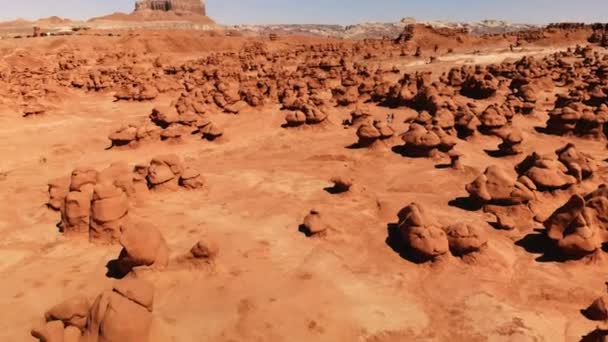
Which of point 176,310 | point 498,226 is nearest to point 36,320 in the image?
point 176,310

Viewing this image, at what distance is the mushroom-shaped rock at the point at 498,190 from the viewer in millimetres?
8773

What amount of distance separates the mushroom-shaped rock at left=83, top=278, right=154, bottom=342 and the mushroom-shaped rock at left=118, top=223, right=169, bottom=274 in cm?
142

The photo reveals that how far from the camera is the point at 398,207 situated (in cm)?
920

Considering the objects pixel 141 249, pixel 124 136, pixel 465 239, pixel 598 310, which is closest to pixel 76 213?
pixel 141 249

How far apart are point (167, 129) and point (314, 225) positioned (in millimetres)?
8092

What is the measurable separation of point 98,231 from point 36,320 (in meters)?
2.21

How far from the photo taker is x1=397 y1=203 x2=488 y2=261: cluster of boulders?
7227mm

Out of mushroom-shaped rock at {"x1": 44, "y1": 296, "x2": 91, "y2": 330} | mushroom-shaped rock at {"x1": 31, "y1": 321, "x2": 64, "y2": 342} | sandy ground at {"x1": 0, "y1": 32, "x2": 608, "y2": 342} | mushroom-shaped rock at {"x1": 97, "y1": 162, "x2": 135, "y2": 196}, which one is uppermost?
mushroom-shaped rock at {"x1": 97, "y1": 162, "x2": 135, "y2": 196}

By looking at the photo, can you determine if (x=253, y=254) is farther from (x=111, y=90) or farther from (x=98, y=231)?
(x=111, y=90)

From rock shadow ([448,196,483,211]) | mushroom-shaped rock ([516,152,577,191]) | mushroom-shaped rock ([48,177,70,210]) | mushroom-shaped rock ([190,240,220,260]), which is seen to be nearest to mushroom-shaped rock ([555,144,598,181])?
mushroom-shaped rock ([516,152,577,191])

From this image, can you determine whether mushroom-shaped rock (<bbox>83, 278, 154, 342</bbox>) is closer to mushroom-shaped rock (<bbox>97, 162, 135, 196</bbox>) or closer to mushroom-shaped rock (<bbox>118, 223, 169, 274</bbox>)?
mushroom-shaped rock (<bbox>118, 223, 169, 274</bbox>)

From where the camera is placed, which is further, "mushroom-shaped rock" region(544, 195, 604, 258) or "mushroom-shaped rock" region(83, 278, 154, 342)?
"mushroom-shaped rock" region(544, 195, 604, 258)

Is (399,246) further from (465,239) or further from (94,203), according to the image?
(94,203)

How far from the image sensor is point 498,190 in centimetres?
Result: 894
